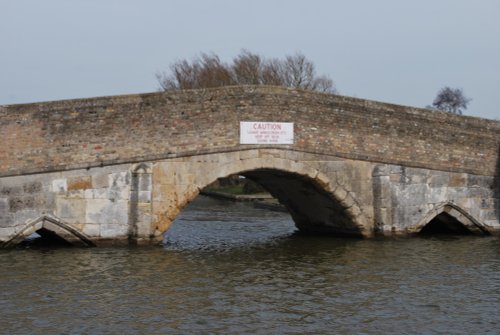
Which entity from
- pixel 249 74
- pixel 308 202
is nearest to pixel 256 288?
pixel 308 202

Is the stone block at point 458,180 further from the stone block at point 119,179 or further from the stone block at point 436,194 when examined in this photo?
the stone block at point 119,179

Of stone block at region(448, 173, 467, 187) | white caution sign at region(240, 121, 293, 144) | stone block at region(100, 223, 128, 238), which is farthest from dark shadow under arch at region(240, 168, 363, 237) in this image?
stone block at region(100, 223, 128, 238)

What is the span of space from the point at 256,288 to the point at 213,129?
4997 millimetres

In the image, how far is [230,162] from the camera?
1435 centimetres

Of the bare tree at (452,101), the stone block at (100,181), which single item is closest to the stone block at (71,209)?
the stone block at (100,181)

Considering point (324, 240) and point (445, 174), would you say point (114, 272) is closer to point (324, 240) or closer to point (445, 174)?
point (324, 240)

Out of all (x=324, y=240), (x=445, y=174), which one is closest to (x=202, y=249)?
(x=324, y=240)

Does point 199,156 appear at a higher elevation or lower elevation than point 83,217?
higher

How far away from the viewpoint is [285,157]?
14.8 metres

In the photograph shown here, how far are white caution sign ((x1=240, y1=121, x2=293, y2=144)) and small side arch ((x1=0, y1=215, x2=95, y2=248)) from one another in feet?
12.9

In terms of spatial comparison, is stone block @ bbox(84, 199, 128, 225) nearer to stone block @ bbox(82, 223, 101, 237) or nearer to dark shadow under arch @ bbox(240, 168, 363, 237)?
stone block @ bbox(82, 223, 101, 237)

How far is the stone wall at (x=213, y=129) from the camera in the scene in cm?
1323

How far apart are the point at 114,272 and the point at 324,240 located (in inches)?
262

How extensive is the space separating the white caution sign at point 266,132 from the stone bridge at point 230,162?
142mm
